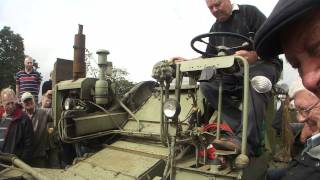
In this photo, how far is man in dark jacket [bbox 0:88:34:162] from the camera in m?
5.39

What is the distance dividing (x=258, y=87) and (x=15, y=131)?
3.41 m

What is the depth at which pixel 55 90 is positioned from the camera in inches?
222

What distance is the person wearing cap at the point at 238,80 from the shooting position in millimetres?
3434

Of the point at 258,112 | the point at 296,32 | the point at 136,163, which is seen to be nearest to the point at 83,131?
the point at 136,163

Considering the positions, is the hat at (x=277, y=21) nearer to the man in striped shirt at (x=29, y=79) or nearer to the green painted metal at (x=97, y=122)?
the green painted metal at (x=97, y=122)

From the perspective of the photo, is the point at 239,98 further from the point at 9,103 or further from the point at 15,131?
the point at 9,103

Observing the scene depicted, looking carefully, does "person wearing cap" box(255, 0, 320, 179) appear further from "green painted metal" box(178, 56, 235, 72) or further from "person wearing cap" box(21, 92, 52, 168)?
"person wearing cap" box(21, 92, 52, 168)

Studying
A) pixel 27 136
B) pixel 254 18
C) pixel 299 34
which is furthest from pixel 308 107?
pixel 27 136

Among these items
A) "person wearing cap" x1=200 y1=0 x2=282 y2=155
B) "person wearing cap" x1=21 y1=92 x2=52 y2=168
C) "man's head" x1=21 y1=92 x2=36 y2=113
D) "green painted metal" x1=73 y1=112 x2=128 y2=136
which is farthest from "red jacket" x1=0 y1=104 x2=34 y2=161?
"person wearing cap" x1=200 y1=0 x2=282 y2=155

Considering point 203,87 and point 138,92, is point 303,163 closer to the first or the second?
point 203,87

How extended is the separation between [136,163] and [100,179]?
392mm

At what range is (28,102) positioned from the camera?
19.9 ft

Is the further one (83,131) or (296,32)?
(83,131)

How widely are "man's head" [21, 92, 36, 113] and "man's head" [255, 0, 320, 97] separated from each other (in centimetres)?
532
